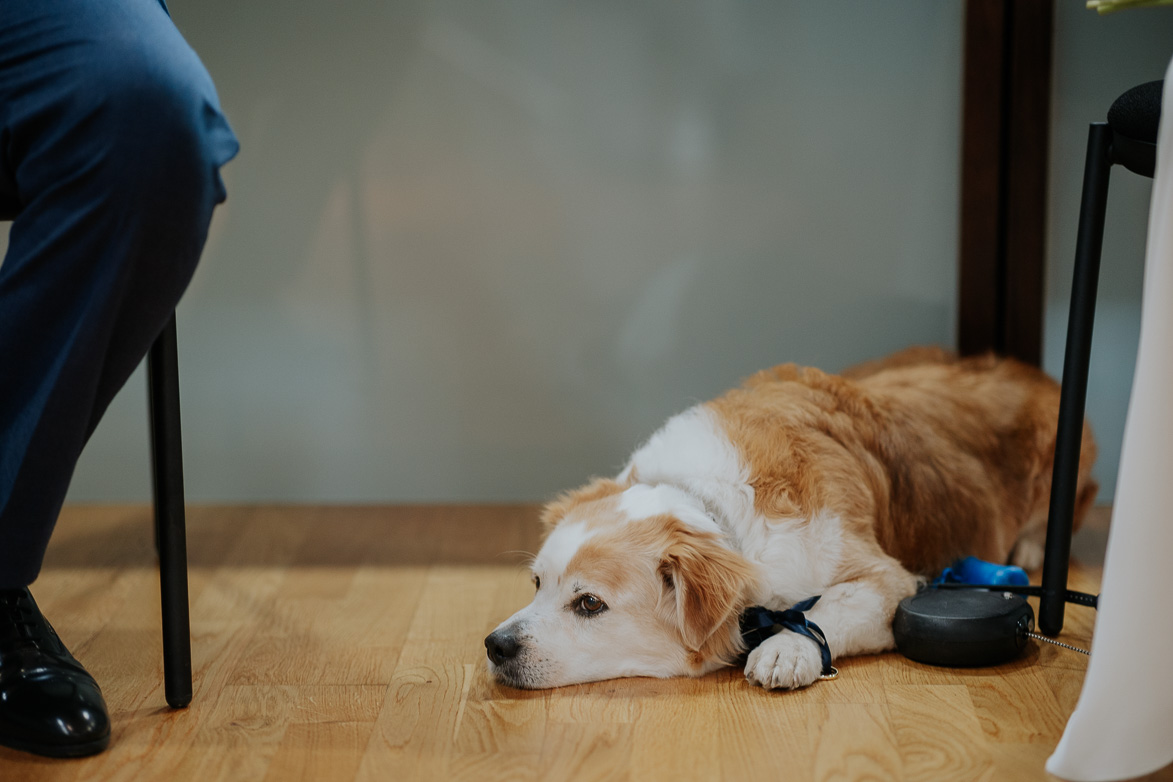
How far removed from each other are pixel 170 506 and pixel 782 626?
84 cm

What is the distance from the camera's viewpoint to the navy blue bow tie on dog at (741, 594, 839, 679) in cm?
148

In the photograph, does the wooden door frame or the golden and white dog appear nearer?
the golden and white dog

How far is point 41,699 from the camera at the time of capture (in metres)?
1.23

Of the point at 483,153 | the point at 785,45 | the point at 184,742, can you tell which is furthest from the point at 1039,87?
the point at 184,742

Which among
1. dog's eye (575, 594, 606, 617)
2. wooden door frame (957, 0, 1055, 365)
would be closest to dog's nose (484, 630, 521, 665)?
dog's eye (575, 594, 606, 617)

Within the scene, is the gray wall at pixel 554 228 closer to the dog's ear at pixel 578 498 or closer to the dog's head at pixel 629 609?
the dog's ear at pixel 578 498

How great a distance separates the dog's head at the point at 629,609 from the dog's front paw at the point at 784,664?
0.07m

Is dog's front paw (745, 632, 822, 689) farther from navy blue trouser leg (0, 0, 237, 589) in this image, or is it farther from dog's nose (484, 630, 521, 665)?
navy blue trouser leg (0, 0, 237, 589)

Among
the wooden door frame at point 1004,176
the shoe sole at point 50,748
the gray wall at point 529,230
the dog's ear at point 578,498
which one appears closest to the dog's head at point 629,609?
the dog's ear at point 578,498

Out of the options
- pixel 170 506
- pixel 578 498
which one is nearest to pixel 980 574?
pixel 578 498

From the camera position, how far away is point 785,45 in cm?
225

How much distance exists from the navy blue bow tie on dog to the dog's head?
0.03 meters

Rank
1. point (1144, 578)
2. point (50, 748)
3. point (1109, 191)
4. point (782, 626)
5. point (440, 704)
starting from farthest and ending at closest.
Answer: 1. point (1109, 191)
2. point (782, 626)
3. point (440, 704)
4. point (50, 748)
5. point (1144, 578)

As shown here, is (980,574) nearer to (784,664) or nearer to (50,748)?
(784,664)
